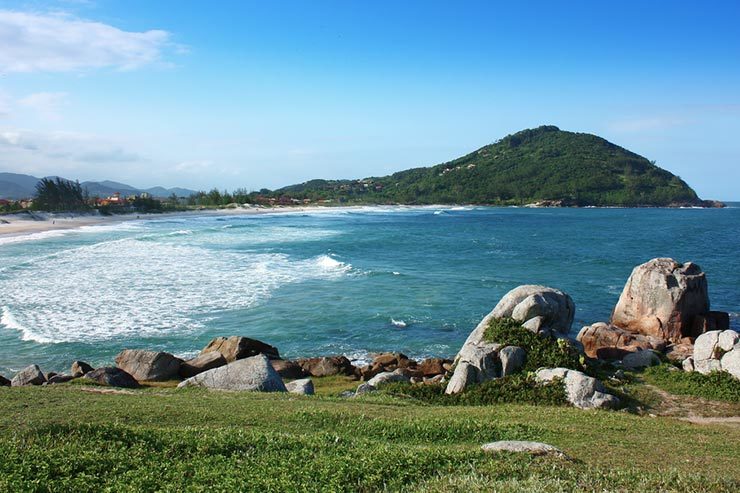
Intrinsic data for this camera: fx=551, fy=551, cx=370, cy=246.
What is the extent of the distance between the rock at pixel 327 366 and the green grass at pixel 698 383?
35.0 ft

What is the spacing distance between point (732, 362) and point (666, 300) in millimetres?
6569

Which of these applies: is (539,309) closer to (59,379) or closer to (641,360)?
(641,360)

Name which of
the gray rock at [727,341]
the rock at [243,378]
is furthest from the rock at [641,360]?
the rock at [243,378]

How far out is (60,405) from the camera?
11.9 m

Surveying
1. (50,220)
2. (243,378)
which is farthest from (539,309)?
(50,220)

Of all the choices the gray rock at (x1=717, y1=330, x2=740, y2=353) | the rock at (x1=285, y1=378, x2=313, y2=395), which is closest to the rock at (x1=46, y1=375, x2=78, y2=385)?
the rock at (x1=285, y1=378, x2=313, y2=395)

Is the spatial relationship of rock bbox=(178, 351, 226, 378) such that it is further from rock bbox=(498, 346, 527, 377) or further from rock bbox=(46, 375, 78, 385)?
rock bbox=(498, 346, 527, 377)

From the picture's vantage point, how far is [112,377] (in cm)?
1788

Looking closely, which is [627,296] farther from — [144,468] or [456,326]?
[144,468]

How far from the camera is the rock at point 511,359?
17797 millimetres

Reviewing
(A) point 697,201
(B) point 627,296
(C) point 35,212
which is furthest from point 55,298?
(A) point 697,201

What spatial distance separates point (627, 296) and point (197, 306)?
22614 millimetres

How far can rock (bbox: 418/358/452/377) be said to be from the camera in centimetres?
2075

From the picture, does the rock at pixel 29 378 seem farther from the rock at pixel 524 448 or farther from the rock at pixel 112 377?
the rock at pixel 524 448
